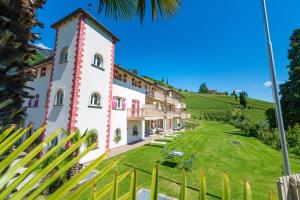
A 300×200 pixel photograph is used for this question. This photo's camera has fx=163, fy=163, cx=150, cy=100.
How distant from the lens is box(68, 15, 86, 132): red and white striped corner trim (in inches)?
520

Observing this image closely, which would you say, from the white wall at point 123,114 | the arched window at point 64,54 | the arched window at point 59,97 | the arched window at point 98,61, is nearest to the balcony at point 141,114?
the white wall at point 123,114

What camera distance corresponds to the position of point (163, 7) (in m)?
4.00

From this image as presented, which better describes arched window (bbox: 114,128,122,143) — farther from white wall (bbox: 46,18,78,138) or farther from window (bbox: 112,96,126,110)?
white wall (bbox: 46,18,78,138)

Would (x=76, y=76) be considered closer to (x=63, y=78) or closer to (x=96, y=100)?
(x=63, y=78)

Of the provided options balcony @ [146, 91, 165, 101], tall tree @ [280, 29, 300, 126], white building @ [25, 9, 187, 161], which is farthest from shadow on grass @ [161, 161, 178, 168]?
tall tree @ [280, 29, 300, 126]

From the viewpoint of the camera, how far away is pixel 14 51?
264 cm

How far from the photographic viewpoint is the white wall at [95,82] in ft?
Answer: 46.6

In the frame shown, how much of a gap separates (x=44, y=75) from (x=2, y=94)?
716 inches

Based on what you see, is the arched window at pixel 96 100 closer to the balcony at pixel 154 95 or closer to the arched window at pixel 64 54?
the arched window at pixel 64 54

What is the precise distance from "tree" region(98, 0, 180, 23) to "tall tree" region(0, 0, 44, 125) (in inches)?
64.8

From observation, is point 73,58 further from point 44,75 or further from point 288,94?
point 288,94

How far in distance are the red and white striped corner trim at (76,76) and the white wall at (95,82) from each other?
34 cm

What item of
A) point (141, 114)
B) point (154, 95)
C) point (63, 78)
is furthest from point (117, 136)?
point (154, 95)

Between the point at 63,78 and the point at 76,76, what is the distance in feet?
5.88
